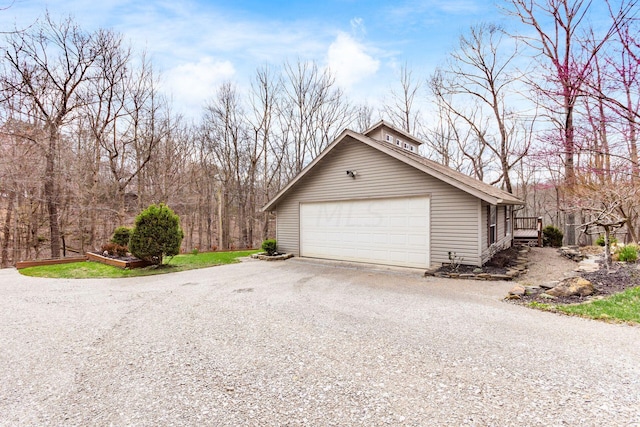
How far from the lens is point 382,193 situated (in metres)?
9.84

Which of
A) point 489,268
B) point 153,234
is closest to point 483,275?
point 489,268

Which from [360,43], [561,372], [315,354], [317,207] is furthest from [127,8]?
[561,372]

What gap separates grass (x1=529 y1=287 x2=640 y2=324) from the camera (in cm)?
462

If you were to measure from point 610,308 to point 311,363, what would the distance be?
5018mm

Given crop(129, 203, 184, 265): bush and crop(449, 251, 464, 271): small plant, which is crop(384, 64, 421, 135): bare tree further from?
crop(129, 203, 184, 265): bush

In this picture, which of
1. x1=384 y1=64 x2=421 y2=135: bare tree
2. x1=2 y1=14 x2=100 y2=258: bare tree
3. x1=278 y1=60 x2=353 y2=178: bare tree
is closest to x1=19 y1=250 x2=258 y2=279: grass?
x1=2 y1=14 x2=100 y2=258: bare tree

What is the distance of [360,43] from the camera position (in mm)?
14352

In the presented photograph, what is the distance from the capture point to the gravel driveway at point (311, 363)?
255 centimetres

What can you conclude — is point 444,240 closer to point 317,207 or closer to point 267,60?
point 317,207

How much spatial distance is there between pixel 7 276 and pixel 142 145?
10475 mm

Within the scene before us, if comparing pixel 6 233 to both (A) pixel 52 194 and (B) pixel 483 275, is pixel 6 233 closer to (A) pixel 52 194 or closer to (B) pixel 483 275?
(A) pixel 52 194

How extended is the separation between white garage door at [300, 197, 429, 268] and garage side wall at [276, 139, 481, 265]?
249 mm

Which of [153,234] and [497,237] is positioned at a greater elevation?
[153,234]

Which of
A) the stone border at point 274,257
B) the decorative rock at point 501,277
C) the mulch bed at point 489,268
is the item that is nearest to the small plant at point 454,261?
the mulch bed at point 489,268
